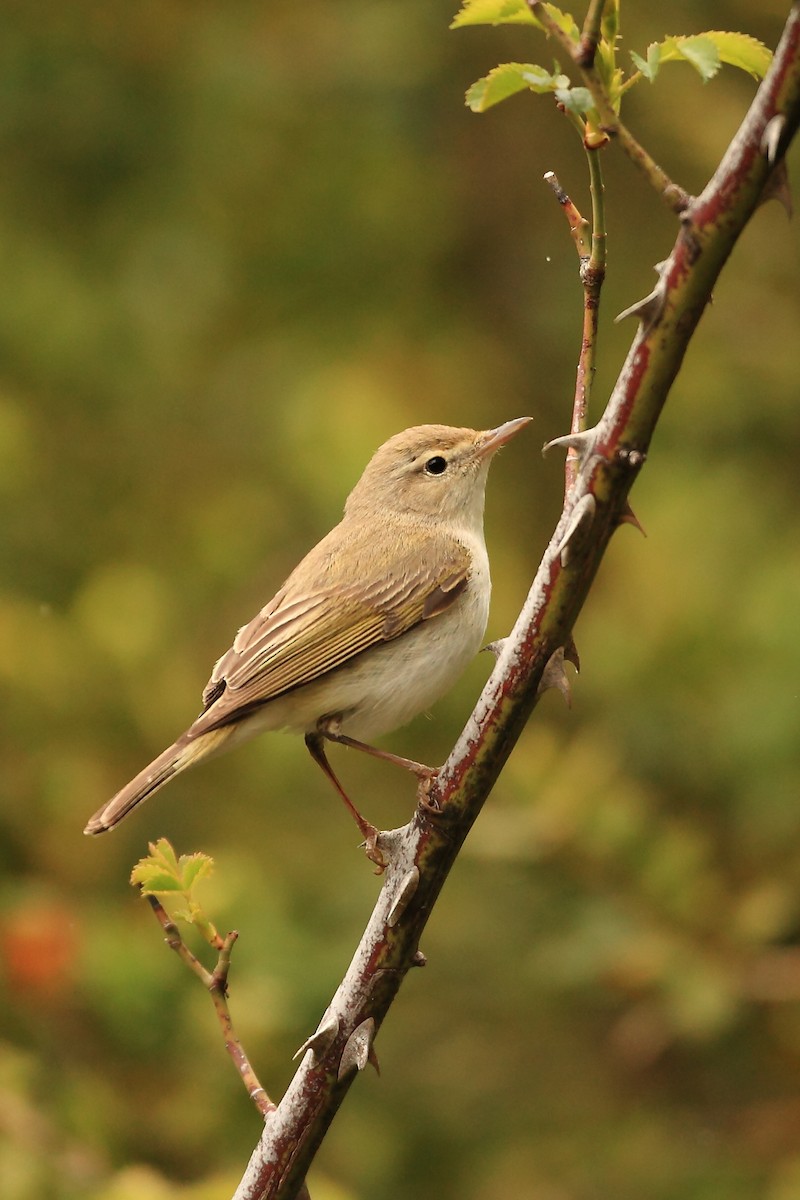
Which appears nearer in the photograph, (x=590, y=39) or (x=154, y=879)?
(x=590, y=39)

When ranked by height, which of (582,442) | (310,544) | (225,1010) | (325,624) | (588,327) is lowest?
(225,1010)

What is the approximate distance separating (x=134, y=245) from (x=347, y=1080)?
235 inches

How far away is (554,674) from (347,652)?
1691 mm

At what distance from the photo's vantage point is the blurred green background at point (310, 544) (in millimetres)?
4578

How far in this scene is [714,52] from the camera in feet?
6.79

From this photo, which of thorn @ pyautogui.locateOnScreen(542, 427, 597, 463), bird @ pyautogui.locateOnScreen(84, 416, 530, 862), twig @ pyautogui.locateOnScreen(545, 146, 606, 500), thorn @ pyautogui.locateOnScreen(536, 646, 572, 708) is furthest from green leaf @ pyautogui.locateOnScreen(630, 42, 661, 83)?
bird @ pyautogui.locateOnScreen(84, 416, 530, 862)

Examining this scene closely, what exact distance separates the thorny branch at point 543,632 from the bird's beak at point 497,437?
181cm

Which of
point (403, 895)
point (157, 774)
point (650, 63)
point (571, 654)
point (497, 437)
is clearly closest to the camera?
point (650, 63)

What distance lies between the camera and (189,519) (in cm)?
660

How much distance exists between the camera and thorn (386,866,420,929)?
2.26 m

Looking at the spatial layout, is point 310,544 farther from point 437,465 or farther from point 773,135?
point 773,135

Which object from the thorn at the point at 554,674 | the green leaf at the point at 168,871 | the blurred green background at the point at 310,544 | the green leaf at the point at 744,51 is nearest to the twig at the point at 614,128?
the green leaf at the point at 744,51

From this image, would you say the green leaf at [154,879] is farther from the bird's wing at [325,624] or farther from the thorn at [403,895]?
the bird's wing at [325,624]

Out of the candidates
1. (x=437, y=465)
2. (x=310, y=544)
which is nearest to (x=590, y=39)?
(x=437, y=465)
